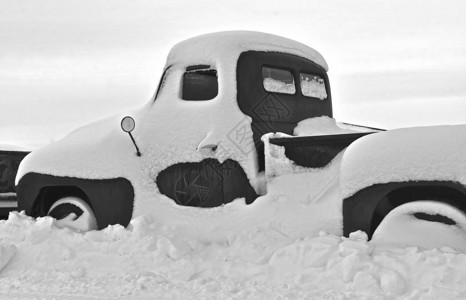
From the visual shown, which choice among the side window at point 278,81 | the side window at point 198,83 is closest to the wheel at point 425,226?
the side window at point 278,81

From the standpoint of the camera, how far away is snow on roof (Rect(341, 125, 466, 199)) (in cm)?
341

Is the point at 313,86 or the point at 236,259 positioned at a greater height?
the point at 313,86

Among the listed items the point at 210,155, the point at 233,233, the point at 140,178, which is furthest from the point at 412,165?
the point at 140,178

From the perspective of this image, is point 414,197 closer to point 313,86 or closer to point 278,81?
point 278,81

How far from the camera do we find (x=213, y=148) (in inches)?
184

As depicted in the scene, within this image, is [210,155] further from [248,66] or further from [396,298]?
[396,298]

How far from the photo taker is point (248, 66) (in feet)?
16.3

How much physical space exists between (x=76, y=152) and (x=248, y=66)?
6.69 feet

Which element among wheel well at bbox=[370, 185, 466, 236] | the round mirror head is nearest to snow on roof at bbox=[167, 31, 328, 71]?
the round mirror head

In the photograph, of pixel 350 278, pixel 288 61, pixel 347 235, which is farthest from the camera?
pixel 288 61

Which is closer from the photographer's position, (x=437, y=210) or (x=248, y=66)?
(x=437, y=210)

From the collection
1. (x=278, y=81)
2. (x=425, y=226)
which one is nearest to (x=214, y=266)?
(x=425, y=226)

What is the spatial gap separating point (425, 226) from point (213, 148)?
2035 millimetres

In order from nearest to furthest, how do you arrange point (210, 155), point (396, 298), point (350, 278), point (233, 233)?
point (396, 298)
point (350, 278)
point (233, 233)
point (210, 155)
